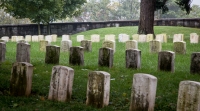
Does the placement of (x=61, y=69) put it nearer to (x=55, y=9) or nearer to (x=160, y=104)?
(x=160, y=104)

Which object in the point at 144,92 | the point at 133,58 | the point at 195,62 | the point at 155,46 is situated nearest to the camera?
the point at 144,92

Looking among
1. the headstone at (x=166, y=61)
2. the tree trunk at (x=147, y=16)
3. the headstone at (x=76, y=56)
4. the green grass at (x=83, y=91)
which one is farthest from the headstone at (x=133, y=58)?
the tree trunk at (x=147, y=16)

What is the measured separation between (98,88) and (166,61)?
3.90 meters

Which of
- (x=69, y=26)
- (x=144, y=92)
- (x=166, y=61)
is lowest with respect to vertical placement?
(x=144, y=92)

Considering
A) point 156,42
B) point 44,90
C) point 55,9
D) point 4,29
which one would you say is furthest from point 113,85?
point 4,29

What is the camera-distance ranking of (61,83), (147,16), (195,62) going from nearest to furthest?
(61,83)
(195,62)
(147,16)

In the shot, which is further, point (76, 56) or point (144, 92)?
point (76, 56)

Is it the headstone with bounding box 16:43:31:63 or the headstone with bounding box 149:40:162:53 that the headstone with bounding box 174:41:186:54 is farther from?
the headstone with bounding box 16:43:31:63

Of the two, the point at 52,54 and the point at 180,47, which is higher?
the point at 180,47

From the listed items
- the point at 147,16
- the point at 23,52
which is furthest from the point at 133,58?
the point at 147,16

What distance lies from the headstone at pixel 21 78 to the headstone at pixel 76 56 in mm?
3612

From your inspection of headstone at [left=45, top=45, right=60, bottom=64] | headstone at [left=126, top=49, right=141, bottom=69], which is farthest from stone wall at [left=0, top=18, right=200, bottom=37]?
headstone at [left=126, top=49, right=141, bottom=69]

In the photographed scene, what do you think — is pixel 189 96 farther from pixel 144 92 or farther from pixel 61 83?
pixel 61 83

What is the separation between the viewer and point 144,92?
5.29m
